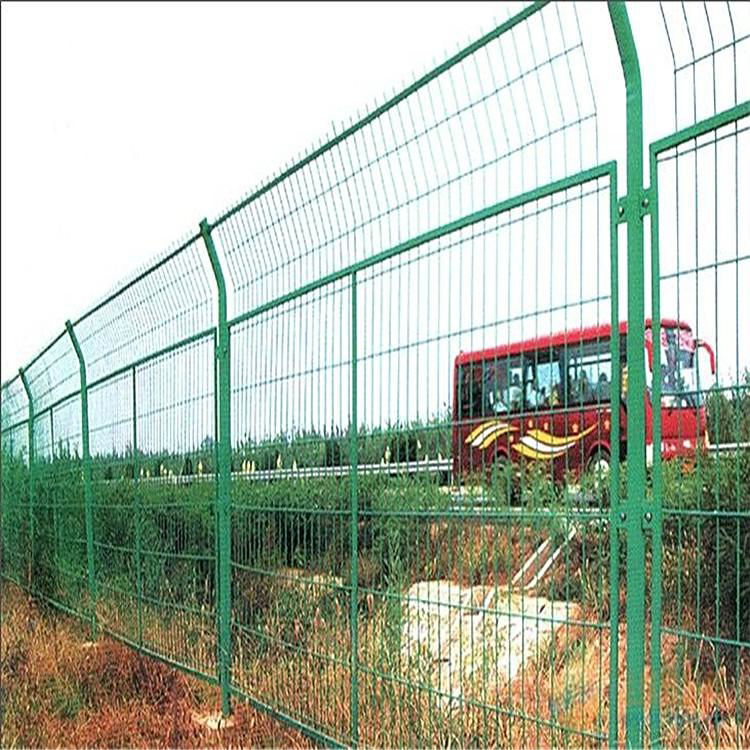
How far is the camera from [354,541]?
218 inches

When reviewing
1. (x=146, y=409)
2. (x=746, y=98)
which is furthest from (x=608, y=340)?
(x=146, y=409)

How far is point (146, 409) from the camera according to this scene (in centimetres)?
914

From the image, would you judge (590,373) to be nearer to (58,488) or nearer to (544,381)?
(544,381)

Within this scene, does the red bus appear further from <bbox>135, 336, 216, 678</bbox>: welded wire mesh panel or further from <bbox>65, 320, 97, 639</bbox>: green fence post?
<bbox>65, 320, 97, 639</bbox>: green fence post

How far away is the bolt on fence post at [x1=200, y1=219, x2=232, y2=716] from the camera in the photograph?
7.06 m

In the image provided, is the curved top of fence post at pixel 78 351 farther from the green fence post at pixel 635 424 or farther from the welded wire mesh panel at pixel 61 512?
the green fence post at pixel 635 424

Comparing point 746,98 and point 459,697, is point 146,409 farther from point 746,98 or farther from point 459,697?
point 746,98

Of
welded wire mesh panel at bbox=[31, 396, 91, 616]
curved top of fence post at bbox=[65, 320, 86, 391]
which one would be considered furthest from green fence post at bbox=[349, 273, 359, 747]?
curved top of fence post at bbox=[65, 320, 86, 391]

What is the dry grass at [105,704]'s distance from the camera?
676 cm

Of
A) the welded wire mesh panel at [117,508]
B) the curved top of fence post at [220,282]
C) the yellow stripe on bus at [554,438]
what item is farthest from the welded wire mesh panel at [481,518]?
the welded wire mesh panel at [117,508]

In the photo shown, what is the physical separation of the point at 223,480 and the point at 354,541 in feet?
6.18

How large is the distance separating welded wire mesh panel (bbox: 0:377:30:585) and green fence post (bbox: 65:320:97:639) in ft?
8.75

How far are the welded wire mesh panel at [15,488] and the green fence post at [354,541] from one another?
8265 millimetres

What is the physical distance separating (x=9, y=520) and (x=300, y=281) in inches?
402
